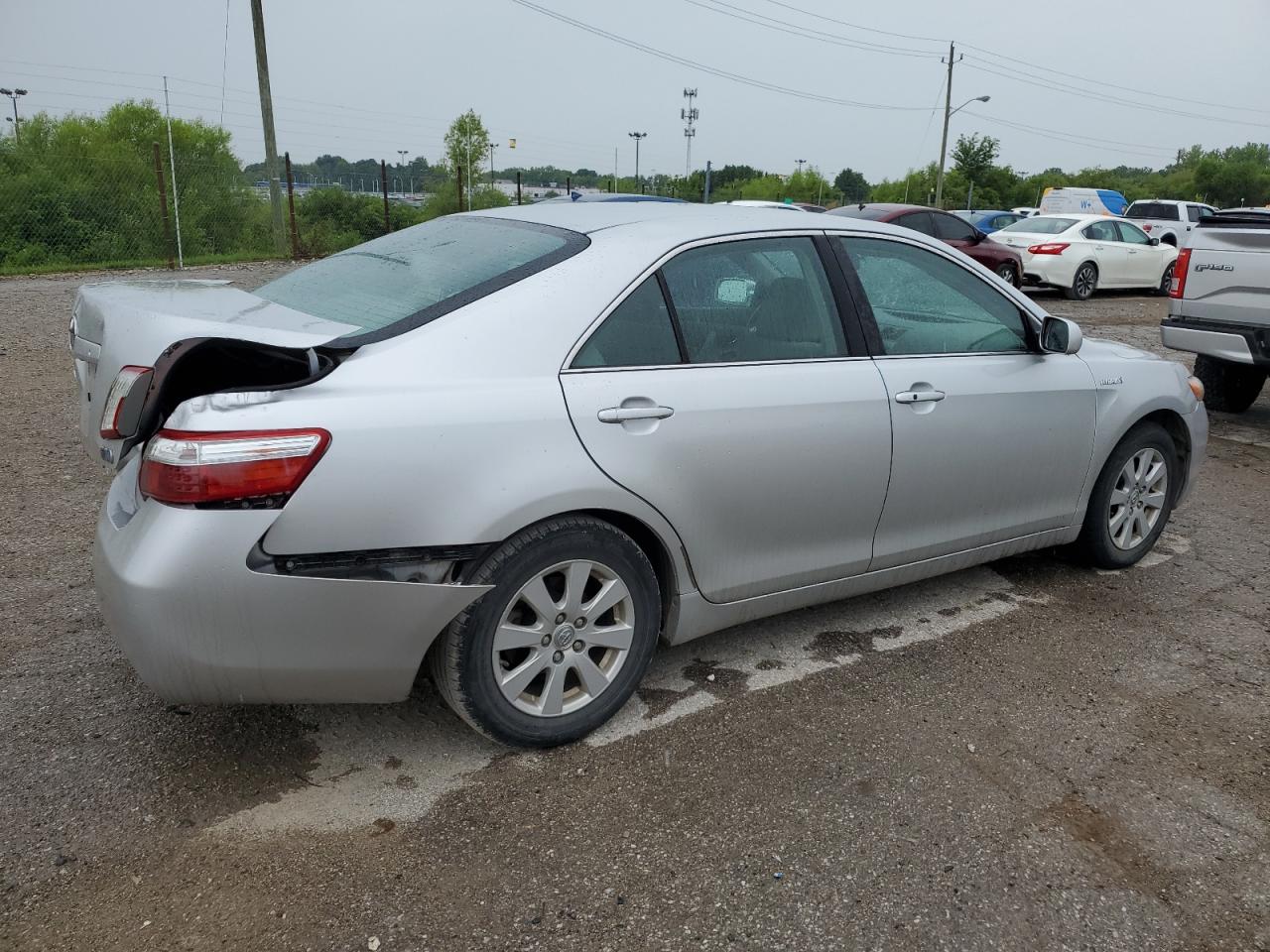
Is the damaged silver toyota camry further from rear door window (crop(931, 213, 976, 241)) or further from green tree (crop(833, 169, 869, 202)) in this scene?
green tree (crop(833, 169, 869, 202))

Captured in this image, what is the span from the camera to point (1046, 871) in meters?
2.54

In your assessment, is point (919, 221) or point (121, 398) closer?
point (121, 398)

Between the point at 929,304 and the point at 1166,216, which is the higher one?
the point at 1166,216

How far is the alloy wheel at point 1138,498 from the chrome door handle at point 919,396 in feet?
4.24

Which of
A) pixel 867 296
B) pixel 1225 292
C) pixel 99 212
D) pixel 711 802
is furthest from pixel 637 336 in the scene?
pixel 99 212

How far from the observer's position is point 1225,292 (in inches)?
288

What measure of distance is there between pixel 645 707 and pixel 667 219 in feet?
5.37

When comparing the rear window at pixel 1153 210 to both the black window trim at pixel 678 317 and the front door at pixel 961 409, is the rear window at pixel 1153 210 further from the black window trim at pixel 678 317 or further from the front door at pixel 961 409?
the black window trim at pixel 678 317

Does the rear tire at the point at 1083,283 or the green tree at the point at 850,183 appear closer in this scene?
the rear tire at the point at 1083,283

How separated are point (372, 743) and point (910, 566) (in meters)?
2.02

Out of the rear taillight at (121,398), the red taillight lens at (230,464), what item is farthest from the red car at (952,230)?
the red taillight lens at (230,464)

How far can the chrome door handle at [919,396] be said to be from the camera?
3545 millimetres

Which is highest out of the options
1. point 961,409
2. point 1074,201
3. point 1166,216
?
point 1074,201

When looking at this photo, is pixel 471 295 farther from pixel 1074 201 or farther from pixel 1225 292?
pixel 1074 201
